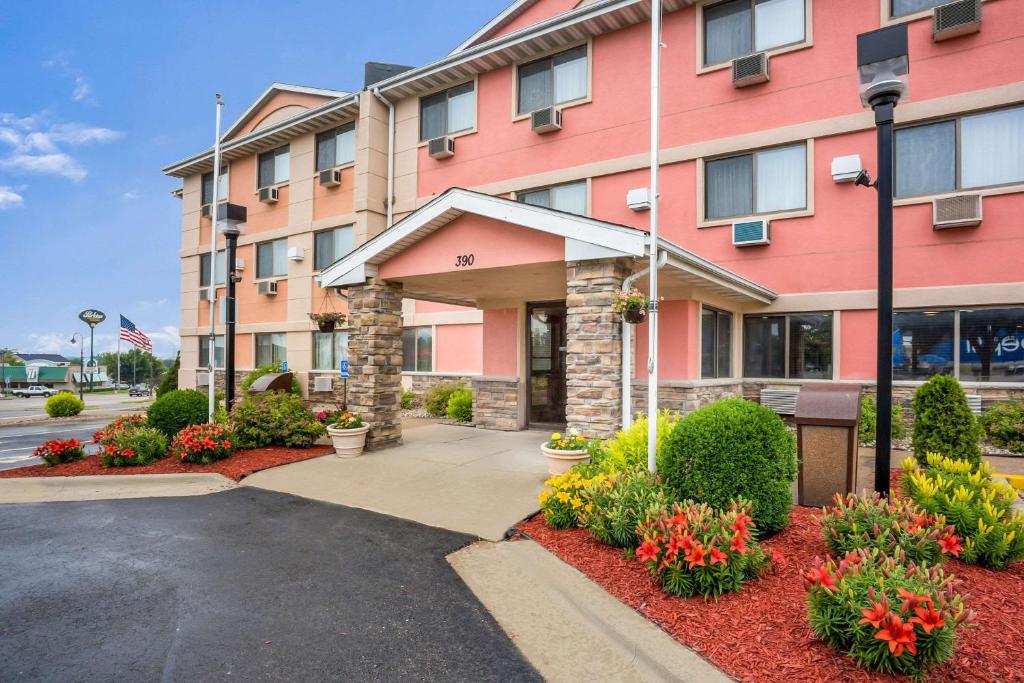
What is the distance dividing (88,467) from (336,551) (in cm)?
584

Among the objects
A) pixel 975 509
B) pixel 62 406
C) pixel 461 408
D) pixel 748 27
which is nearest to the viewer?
pixel 975 509

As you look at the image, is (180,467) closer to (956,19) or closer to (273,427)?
(273,427)

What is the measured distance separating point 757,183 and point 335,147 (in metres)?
13.1

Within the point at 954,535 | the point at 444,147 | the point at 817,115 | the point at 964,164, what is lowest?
the point at 954,535

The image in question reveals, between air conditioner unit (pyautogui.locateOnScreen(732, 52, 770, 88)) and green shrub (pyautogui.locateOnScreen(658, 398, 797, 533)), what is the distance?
872cm

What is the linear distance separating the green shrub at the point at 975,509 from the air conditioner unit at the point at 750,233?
6.51 metres

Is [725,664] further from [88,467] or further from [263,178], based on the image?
[263,178]

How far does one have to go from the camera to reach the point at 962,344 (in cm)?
939

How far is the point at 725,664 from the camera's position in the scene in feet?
10.2

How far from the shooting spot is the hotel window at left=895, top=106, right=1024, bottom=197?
903 cm

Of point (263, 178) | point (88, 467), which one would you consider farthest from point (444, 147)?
point (88, 467)

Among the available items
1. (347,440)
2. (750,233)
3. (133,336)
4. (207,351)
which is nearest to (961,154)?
(750,233)

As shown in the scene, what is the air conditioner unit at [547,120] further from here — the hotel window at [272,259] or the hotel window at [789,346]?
the hotel window at [272,259]

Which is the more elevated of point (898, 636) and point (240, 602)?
point (898, 636)
